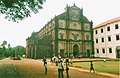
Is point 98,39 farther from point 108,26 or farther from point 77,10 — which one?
point 77,10

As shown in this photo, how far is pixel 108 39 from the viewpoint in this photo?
167 feet

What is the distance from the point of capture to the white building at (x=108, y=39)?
47188 mm

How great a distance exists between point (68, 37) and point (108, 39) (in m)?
11.9

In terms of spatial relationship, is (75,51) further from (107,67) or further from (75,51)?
(107,67)

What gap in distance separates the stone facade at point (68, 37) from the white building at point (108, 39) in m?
2.80

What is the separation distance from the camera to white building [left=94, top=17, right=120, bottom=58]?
47188mm

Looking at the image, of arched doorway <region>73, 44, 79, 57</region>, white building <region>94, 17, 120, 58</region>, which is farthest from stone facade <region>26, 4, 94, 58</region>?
white building <region>94, 17, 120, 58</region>

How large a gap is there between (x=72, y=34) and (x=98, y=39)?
26.8ft

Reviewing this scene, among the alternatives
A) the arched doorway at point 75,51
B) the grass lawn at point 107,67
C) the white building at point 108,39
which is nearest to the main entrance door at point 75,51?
the arched doorway at point 75,51

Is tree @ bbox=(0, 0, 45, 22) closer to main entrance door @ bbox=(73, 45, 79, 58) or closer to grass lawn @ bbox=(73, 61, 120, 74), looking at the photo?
grass lawn @ bbox=(73, 61, 120, 74)

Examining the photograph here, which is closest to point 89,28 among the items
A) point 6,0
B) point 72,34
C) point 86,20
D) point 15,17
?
point 86,20

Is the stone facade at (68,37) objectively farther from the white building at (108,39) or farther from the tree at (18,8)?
the tree at (18,8)

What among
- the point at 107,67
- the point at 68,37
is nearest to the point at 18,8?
the point at 107,67

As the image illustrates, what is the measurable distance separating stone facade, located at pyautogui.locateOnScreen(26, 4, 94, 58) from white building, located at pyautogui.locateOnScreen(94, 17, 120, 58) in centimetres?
280
